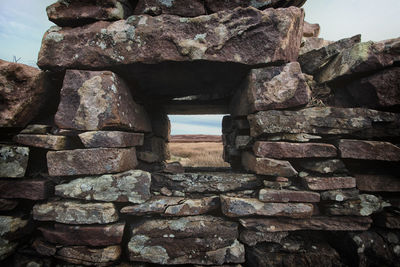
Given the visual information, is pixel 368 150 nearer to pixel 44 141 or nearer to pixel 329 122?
pixel 329 122

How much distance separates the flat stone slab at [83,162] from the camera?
1.86 metres

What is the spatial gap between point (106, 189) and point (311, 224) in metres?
2.09

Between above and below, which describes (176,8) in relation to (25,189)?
above

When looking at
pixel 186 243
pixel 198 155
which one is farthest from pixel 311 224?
pixel 198 155

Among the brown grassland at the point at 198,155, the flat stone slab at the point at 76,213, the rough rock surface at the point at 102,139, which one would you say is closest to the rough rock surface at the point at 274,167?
the rough rock surface at the point at 102,139

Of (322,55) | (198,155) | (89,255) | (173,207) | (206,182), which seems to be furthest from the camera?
(198,155)

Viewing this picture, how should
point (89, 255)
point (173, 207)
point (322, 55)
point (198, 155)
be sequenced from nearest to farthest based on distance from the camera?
point (89, 255), point (173, 207), point (322, 55), point (198, 155)

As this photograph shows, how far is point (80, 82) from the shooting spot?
1.91 meters

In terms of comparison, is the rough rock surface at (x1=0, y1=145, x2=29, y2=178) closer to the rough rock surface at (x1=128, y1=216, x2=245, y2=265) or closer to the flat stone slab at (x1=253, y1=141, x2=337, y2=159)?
the rough rock surface at (x1=128, y1=216, x2=245, y2=265)

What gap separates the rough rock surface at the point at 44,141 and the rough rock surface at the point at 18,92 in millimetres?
155

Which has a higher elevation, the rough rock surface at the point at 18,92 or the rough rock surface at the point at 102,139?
the rough rock surface at the point at 18,92

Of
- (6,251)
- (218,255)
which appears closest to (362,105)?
(218,255)

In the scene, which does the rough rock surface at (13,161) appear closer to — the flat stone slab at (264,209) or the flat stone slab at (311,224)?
the flat stone slab at (264,209)

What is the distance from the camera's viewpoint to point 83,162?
6.12 feet
